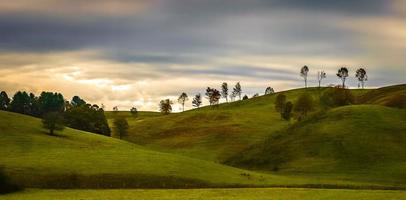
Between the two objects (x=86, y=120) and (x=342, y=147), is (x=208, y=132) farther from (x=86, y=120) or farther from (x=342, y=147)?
A: (x=342, y=147)

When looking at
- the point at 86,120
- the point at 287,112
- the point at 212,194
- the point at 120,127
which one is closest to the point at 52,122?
the point at 86,120

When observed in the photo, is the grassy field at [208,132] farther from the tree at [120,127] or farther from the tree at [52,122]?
the tree at [52,122]

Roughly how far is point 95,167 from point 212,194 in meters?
23.8

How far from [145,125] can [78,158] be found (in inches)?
4302

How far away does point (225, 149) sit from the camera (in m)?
138

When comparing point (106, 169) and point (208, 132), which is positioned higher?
point (208, 132)

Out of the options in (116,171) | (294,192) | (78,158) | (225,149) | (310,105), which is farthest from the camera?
(310,105)

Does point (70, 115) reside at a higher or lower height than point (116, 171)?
higher

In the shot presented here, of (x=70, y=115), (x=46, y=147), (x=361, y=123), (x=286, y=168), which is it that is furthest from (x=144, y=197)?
(x=70, y=115)

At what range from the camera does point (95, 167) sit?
76875mm

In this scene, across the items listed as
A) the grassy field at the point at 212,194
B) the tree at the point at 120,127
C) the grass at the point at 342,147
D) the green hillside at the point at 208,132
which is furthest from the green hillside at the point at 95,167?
the tree at the point at 120,127

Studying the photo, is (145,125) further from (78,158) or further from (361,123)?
(78,158)

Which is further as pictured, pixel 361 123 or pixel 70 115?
pixel 70 115

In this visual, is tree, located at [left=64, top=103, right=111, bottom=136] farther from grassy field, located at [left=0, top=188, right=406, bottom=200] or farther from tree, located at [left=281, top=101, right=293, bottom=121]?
grassy field, located at [left=0, top=188, right=406, bottom=200]
